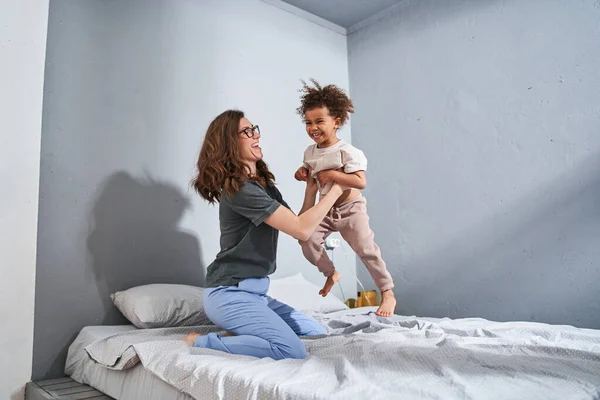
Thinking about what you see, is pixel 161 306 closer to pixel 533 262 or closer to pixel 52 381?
pixel 52 381

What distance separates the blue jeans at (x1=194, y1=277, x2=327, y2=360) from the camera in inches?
62.4

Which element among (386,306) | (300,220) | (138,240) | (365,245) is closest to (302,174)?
(300,220)

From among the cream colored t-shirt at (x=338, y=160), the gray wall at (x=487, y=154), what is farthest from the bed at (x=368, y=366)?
the gray wall at (x=487, y=154)

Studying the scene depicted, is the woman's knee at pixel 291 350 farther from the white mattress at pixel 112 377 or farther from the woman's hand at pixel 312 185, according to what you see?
the woman's hand at pixel 312 185

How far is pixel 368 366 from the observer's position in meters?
1.33

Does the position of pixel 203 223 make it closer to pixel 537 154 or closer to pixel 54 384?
pixel 54 384

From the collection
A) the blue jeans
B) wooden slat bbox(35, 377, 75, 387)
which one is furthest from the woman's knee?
wooden slat bbox(35, 377, 75, 387)

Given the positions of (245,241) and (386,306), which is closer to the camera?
(245,241)

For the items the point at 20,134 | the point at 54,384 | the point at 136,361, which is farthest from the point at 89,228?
the point at 136,361

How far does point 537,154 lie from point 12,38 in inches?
112

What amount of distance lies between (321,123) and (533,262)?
1.67 meters

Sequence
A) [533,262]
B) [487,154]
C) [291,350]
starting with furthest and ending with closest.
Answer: [487,154]
[533,262]
[291,350]

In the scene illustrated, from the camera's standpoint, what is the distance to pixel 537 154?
109 inches

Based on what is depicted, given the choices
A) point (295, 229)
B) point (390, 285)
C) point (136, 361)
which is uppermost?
point (295, 229)
